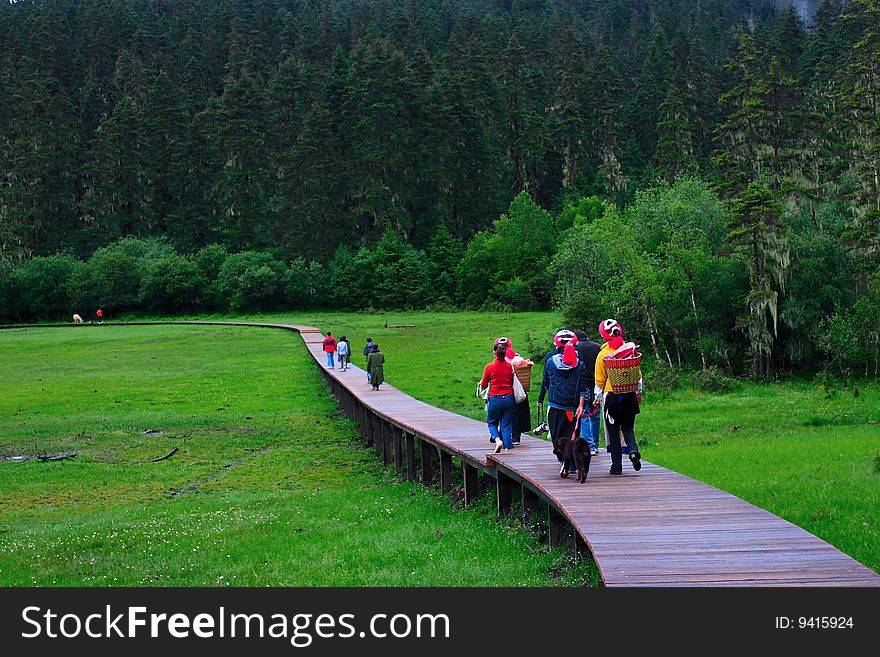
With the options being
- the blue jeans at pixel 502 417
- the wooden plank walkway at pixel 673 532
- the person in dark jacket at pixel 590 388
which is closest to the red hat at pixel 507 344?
the blue jeans at pixel 502 417

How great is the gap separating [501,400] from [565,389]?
2575 mm

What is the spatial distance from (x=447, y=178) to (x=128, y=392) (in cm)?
6891

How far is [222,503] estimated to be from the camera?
16156 mm

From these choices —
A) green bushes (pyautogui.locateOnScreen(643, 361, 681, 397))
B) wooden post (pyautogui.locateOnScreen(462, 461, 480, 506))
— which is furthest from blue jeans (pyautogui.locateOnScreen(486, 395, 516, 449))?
green bushes (pyautogui.locateOnScreen(643, 361, 681, 397))

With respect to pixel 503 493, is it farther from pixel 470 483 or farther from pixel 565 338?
pixel 565 338

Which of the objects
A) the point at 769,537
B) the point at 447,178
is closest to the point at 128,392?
the point at 769,537

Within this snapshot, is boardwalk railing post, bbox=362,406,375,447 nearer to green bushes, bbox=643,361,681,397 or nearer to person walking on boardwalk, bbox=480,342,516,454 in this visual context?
person walking on boardwalk, bbox=480,342,516,454

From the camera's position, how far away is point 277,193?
354 feet

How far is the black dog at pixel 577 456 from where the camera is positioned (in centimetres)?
1174

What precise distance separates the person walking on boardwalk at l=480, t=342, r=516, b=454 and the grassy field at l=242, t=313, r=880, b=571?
9.97 ft

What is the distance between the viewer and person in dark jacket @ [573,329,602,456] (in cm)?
1265

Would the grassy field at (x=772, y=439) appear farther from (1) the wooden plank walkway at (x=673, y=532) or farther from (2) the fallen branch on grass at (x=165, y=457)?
(2) the fallen branch on grass at (x=165, y=457)
